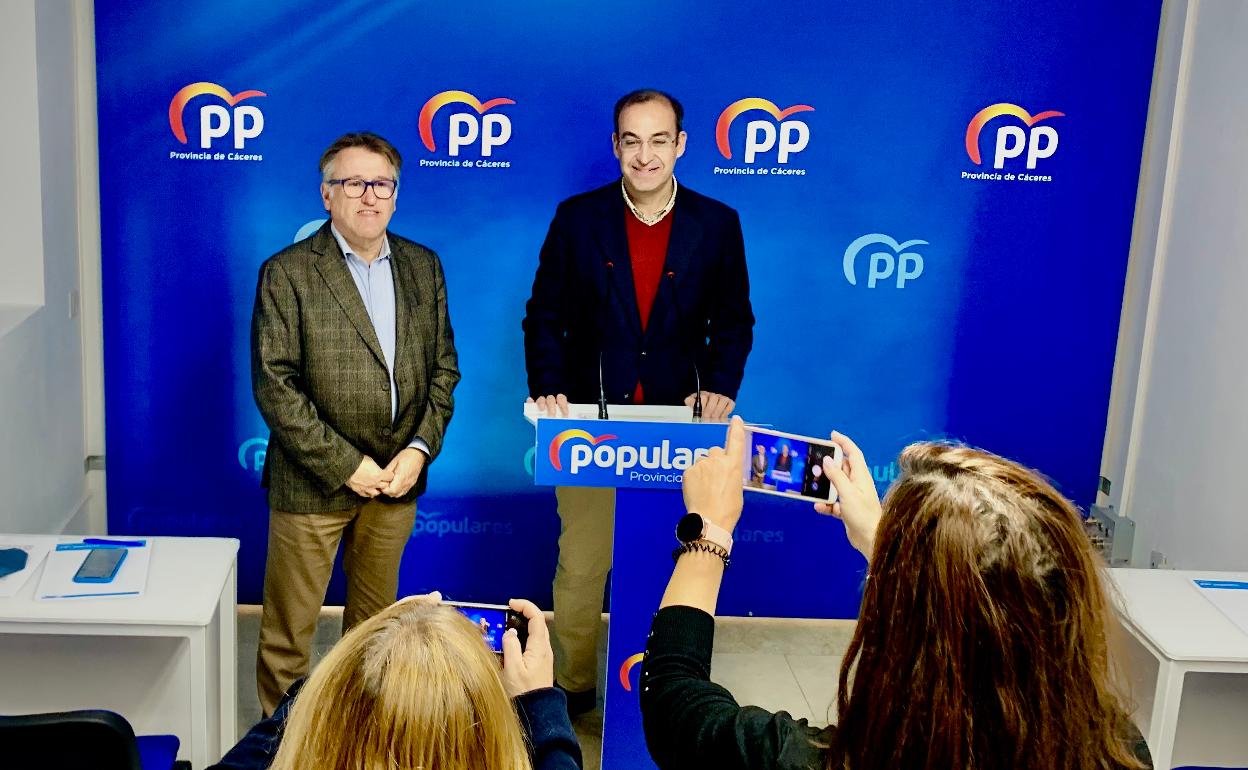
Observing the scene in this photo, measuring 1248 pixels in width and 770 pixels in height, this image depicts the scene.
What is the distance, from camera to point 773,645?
185 inches

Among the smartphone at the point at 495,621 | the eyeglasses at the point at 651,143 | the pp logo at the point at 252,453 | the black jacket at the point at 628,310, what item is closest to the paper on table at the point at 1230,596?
the black jacket at the point at 628,310

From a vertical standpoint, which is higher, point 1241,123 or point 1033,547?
point 1241,123

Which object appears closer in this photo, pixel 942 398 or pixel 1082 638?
pixel 1082 638

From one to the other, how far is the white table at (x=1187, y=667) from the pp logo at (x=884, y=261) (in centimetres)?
168

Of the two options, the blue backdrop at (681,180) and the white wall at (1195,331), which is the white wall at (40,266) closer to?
the blue backdrop at (681,180)

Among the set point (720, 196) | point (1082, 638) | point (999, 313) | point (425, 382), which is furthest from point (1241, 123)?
point (1082, 638)

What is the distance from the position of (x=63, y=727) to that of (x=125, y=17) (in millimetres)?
3034

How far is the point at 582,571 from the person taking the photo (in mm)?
3775

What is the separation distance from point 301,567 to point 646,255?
1563 millimetres

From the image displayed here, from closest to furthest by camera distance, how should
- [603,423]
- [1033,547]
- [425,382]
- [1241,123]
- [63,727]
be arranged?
1. [1033,547]
2. [63,727]
3. [603,423]
4. [425,382]
5. [1241,123]

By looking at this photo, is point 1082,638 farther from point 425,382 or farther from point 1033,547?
point 425,382

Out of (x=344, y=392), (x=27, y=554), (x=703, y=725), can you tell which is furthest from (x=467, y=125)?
(x=703, y=725)

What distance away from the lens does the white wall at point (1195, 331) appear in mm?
4133

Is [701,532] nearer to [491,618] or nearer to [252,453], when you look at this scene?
[491,618]
